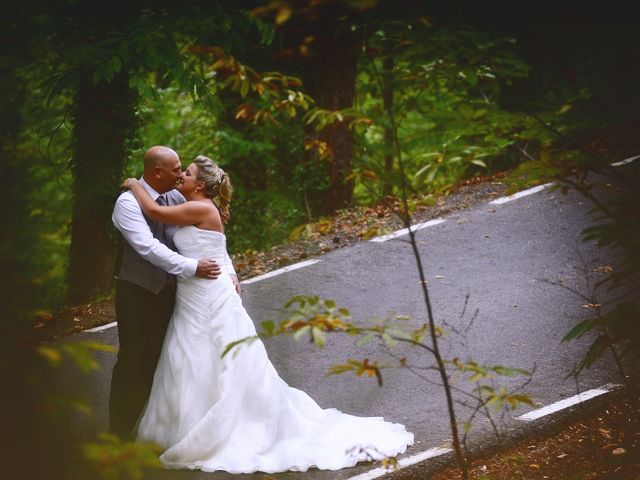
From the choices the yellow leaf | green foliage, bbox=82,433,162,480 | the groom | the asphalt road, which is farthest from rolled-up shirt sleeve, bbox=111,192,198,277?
green foliage, bbox=82,433,162,480

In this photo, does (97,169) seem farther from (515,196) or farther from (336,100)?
(515,196)

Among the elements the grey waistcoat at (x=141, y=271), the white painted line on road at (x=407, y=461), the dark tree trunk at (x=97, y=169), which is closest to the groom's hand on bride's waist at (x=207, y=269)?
the grey waistcoat at (x=141, y=271)

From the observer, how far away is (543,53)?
523cm

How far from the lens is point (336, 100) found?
14.8 m

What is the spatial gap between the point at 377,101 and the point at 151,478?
15267 mm

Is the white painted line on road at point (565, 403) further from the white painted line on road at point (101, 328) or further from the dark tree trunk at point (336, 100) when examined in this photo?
the dark tree trunk at point (336, 100)

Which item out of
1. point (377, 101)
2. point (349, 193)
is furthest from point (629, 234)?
point (377, 101)

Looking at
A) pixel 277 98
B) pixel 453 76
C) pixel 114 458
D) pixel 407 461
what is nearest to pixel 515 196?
pixel 277 98

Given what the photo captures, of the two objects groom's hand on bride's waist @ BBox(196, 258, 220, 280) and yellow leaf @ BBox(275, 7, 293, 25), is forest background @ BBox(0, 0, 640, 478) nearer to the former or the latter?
yellow leaf @ BBox(275, 7, 293, 25)

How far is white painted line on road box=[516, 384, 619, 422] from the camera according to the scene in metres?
6.93

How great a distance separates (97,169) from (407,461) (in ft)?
23.3

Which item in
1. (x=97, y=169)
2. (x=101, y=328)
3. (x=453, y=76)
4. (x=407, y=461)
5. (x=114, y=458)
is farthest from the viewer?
(x=97, y=169)

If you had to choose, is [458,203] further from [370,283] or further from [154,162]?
[154,162]

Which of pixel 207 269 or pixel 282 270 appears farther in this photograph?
pixel 282 270
